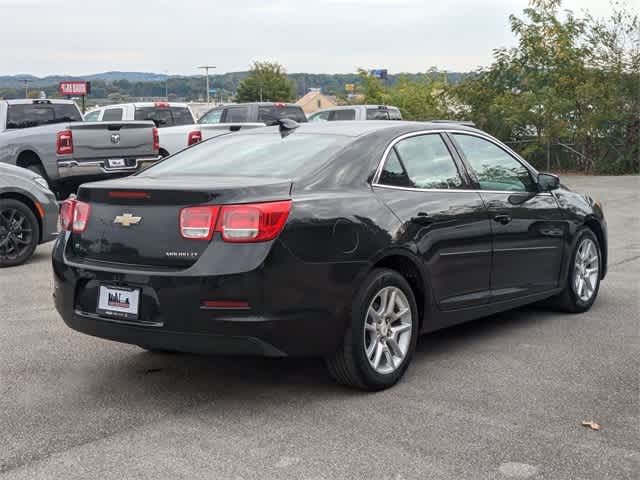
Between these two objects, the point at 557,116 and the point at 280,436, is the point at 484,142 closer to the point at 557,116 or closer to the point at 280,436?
the point at 280,436

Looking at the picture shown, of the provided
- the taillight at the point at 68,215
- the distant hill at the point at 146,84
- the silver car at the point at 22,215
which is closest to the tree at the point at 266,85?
the distant hill at the point at 146,84

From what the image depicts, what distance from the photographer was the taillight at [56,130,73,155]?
1484 centimetres

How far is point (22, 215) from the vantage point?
1039cm

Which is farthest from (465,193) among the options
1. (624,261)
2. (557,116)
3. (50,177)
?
(557,116)

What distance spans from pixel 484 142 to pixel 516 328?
144 centimetres

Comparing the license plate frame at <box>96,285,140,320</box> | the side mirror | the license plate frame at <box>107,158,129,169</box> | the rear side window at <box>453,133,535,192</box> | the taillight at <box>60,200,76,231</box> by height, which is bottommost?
the license plate frame at <box>96,285,140,320</box>

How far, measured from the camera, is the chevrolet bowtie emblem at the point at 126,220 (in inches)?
202

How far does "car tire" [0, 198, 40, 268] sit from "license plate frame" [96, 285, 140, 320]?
5.50 meters

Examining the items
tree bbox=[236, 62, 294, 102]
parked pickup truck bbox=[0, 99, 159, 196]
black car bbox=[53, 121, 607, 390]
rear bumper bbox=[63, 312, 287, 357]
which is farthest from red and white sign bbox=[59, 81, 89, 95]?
rear bumper bbox=[63, 312, 287, 357]

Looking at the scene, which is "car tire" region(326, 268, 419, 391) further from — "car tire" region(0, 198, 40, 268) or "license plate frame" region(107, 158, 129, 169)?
"license plate frame" region(107, 158, 129, 169)

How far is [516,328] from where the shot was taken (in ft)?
23.3

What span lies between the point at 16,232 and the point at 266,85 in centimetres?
9257

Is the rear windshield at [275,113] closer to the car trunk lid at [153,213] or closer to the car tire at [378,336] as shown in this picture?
the car tire at [378,336]

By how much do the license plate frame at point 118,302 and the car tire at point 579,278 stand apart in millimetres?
3825
